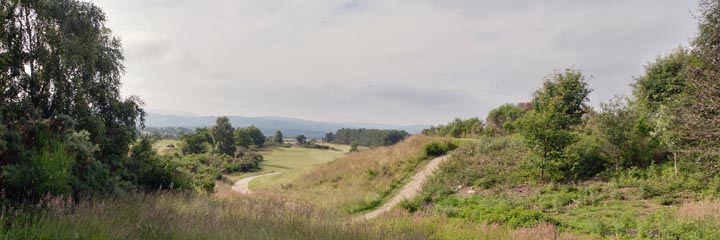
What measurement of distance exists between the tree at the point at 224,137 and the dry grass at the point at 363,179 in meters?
44.9

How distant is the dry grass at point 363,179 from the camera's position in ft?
53.6

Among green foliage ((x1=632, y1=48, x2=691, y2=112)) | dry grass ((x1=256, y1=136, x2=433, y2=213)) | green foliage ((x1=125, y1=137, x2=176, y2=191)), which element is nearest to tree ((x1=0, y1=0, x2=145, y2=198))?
green foliage ((x1=125, y1=137, x2=176, y2=191))

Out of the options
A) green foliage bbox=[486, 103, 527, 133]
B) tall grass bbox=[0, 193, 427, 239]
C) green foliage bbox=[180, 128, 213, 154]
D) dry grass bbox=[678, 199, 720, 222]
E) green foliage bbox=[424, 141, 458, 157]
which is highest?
green foliage bbox=[486, 103, 527, 133]

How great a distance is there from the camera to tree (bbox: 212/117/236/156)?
227 ft

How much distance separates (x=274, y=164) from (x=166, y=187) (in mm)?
51642

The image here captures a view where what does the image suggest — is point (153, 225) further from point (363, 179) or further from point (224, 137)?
point (224, 137)

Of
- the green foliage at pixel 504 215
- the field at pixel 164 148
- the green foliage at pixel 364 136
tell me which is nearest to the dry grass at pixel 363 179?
the green foliage at pixel 504 215

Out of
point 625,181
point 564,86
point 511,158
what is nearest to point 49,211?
point 625,181

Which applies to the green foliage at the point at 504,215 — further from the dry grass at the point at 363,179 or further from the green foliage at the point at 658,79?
the green foliage at the point at 658,79

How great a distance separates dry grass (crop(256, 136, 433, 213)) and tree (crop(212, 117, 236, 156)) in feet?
147

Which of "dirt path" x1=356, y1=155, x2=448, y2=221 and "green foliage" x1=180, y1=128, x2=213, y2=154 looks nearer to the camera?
"dirt path" x1=356, y1=155, x2=448, y2=221

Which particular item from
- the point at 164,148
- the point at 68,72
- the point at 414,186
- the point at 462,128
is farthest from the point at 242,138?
the point at 68,72

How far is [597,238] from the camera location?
7.35 metres

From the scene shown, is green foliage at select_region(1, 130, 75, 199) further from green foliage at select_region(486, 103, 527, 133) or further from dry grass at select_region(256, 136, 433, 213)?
green foliage at select_region(486, 103, 527, 133)
